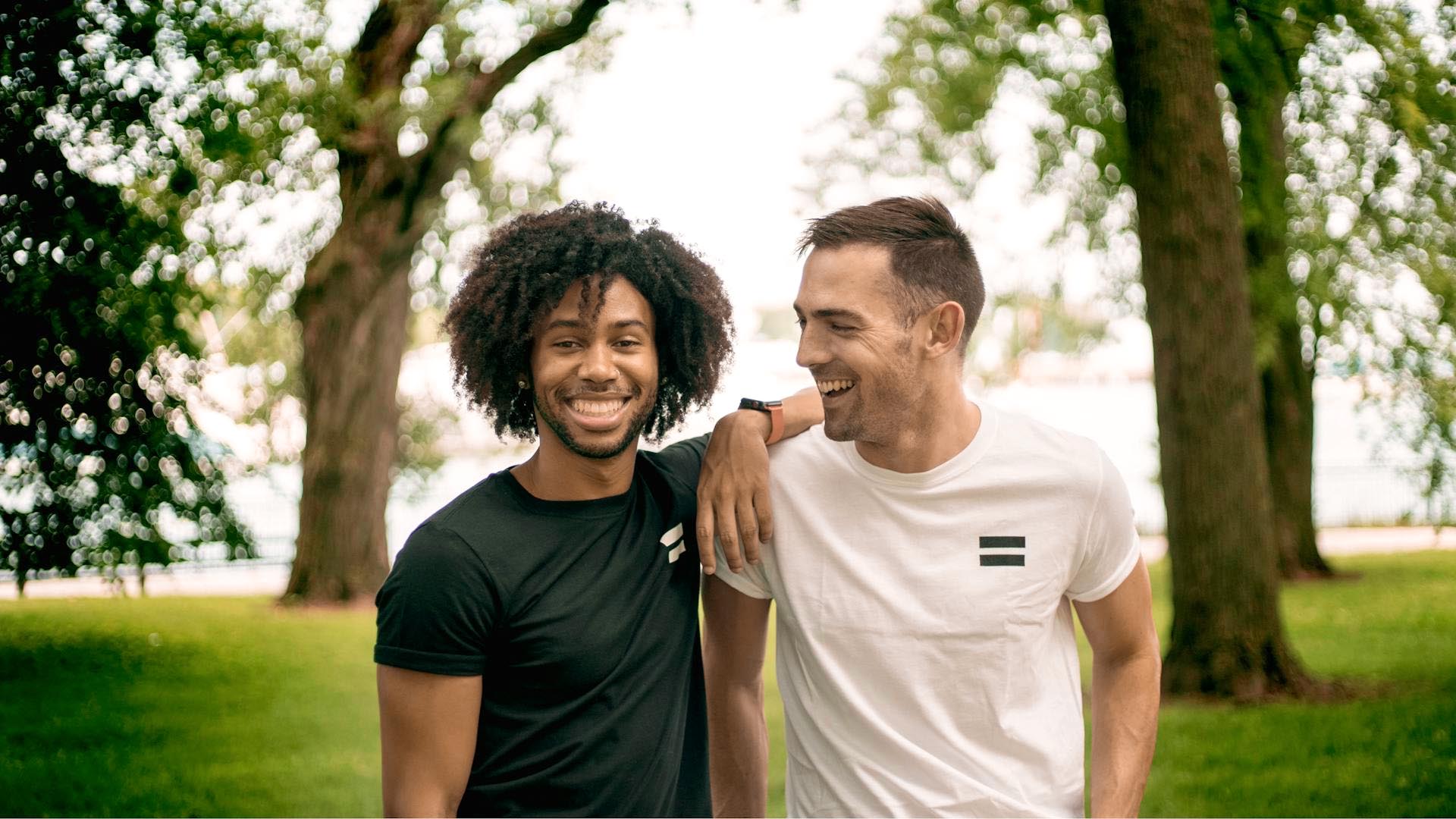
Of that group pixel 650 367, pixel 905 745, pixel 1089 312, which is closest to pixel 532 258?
pixel 650 367

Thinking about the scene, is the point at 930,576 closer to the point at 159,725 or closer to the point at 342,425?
the point at 159,725

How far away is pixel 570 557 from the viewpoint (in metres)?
2.33

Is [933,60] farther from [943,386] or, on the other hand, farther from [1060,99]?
Answer: [943,386]

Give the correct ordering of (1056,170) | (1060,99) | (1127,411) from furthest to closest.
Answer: (1127,411) < (1056,170) < (1060,99)

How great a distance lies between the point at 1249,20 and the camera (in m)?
7.12

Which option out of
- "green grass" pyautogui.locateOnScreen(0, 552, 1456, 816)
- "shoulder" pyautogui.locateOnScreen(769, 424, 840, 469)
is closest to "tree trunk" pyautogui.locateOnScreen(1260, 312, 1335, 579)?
"green grass" pyautogui.locateOnScreen(0, 552, 1456, 816)

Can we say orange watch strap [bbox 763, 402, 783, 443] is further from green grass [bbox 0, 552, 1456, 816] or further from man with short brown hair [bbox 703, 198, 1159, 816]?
green grass [bbox 0, 552, 1456, 816]

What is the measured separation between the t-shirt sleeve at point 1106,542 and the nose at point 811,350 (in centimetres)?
56

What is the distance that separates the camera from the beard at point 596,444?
7.82 ft

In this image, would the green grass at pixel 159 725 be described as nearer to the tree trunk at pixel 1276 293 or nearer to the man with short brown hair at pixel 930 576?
the man with short brown hair at pixel 930 576

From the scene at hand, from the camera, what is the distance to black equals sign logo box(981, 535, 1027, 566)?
7.84 feet

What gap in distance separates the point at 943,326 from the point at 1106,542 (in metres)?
0.52

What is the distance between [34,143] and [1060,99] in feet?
24.5

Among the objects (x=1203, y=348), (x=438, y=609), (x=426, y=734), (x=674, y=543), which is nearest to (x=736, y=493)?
(x=674, y=543)
